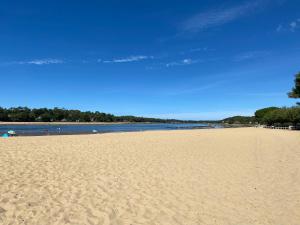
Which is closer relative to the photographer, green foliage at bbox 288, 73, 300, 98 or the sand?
the sand

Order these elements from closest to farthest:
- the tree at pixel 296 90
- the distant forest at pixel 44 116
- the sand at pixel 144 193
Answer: the sand at pixel 144 193 < the tree at pixel 296 90 < the distant forest at pixel 44 116

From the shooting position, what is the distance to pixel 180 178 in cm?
933

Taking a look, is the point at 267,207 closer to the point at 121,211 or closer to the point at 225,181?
the point at 225,181

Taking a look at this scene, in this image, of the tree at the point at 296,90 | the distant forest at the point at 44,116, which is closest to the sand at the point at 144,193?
the tree at the point at 296,90

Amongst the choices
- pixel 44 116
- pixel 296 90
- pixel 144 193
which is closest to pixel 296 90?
pixel 296 90

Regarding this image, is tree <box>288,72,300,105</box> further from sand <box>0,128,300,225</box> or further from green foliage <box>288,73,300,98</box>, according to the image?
sand <box>0,128,300,225</box>

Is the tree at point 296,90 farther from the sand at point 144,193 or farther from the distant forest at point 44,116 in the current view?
the distant forest at point 44,116

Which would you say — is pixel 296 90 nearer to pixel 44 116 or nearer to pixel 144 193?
pixel 144 193

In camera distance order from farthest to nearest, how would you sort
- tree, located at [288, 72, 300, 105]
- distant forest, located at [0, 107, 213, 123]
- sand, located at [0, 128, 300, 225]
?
distant forest, located at [0, 107, 213, 123], tree, located at [288, 72, 300, 105], sand, located at [0, 128, 300, 225]

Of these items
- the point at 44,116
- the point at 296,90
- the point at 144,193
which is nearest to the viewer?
the point at 144,193

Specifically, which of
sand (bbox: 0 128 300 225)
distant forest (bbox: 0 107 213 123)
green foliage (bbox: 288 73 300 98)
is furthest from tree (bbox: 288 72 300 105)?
distant forest (bbox: 0 107 213 123)

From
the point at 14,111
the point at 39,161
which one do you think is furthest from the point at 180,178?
the point at 14,111

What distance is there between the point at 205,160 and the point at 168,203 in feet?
24.0

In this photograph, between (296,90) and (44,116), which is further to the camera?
(44,116)
